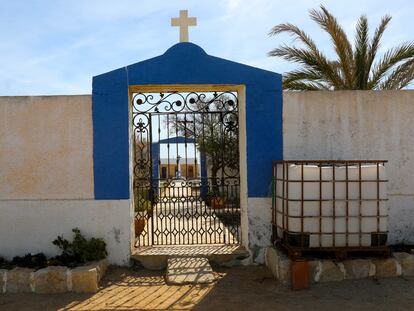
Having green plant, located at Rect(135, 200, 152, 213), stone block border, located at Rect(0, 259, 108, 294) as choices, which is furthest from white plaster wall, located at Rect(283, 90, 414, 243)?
stone block border, located at Rect(0, 259, 108, 294)

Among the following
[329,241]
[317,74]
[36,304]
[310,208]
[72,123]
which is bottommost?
[36,304]

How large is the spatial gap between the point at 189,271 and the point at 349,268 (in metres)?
2.07

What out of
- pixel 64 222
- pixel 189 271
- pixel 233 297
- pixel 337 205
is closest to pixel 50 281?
pixel 64 222

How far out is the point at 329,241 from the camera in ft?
18.5

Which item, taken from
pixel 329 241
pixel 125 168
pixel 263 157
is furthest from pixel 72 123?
pixel 329 241

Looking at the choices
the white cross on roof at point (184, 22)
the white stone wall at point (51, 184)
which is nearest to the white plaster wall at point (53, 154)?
the white stone wall at point (51, 184)

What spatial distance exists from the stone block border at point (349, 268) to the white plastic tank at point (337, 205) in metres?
0.26

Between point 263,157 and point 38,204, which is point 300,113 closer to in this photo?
point 263,157

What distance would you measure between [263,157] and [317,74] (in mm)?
5167

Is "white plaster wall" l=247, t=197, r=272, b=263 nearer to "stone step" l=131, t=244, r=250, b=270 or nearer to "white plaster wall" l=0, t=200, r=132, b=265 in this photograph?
"stone step" l=131, t=244, r=250, b=270

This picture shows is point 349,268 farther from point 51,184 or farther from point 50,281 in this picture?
point 51,184

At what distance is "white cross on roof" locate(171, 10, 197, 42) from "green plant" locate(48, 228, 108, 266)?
3230mm

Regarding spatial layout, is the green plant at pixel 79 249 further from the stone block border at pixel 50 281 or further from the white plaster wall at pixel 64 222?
the stone block border at pixel 50 281

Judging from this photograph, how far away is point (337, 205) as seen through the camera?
564cm
